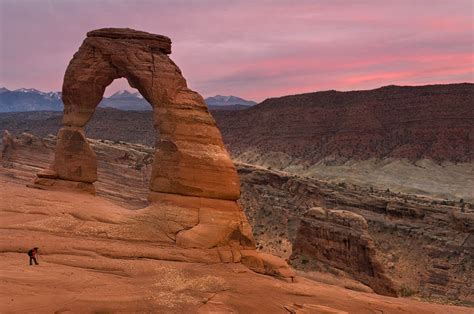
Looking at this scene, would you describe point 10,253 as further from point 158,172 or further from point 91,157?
point 91,157

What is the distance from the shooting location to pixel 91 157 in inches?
832

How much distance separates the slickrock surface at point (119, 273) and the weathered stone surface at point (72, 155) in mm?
1537

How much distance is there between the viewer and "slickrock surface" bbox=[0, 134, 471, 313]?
12.4m

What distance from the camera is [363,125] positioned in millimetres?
103125

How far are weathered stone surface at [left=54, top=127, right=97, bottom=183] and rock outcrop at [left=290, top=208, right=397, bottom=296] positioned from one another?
13.0 m

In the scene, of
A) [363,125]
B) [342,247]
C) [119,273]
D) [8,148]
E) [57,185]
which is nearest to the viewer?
[119,273]

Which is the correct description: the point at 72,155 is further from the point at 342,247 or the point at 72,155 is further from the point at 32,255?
the point at 342,247

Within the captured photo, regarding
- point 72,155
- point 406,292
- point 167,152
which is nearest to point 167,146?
point 167,152

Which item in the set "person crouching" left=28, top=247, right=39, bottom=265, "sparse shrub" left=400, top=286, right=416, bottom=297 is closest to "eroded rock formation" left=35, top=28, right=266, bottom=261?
"person crouching" left=28, top=247, right=39, bottom=265

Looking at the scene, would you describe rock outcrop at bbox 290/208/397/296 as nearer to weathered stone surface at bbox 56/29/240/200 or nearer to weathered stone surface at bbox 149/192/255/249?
weathered stone surface at bbox 149/192/255/249

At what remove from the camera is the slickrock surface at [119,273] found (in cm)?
1243

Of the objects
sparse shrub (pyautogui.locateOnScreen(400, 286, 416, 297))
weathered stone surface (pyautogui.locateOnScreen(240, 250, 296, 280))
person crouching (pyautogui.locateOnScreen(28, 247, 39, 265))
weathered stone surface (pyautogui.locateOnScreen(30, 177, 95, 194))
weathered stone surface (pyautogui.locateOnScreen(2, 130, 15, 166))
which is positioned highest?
weathered stone surface (pyautogui.locateOnScreen(2, 130, 15, 166))

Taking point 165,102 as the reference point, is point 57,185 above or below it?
below

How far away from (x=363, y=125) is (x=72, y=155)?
8929 centimetres
